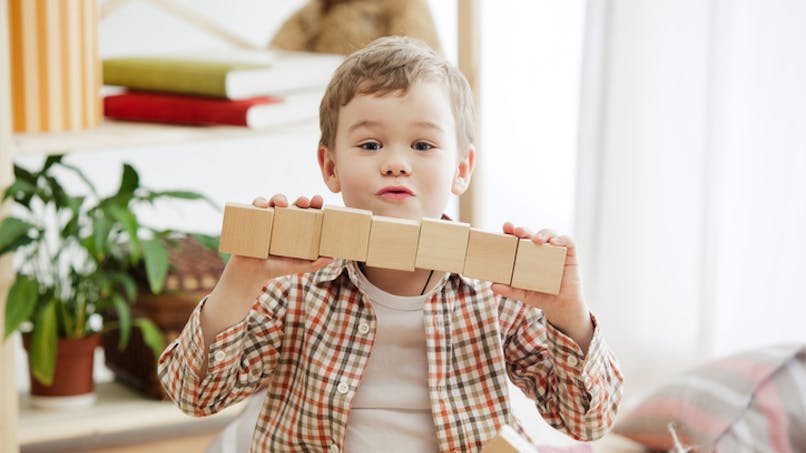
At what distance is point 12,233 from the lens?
183 cm

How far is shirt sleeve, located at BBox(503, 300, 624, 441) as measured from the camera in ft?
3.95

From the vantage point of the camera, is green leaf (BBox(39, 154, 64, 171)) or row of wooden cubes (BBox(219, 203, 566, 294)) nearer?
row of wooden cubes (BBox(219, 203, 566, 294))

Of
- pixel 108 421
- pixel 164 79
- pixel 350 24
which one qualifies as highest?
pixel 350 24

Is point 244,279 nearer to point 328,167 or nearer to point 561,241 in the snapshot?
point 328,167

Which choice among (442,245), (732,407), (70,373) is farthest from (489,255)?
(70,373)

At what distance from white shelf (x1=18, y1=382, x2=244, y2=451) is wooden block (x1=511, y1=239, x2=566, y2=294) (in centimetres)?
104

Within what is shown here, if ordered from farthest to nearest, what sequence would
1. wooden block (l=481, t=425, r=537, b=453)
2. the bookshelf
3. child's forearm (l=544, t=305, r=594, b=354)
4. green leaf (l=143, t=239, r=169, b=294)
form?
1. green leaf (l=143, t=239, r=169, b=294)
2. the bookshelf
3. child's forearm (l=544, t=305, r=594, b=354)
4. wooden block (l=481, t=425, r=537, b=453)

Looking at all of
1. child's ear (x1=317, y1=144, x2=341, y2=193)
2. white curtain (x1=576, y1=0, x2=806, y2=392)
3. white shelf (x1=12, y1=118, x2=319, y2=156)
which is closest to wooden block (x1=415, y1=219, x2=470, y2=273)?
child's ear (x1=317, y1=144, x2=341, y2=193)

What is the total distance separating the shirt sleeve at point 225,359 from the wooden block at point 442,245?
214 millimetres

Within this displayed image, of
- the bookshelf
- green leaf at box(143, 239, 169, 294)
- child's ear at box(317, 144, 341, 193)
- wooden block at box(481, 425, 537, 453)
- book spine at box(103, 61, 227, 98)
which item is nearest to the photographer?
wooden block at box(481, 425, 537, 453)

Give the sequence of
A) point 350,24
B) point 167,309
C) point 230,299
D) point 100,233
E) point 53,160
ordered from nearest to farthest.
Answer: point 230,299 → point 100,233 → point 53,160 → point 167,309 → point 350,24

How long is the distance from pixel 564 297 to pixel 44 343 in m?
1.13

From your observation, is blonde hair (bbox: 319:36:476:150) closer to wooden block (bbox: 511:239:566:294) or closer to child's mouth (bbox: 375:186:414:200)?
child's mouth (bbox: 375:186:414:200)

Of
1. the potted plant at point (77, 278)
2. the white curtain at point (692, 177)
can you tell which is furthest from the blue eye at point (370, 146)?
the white curtain at point (692, 177)
